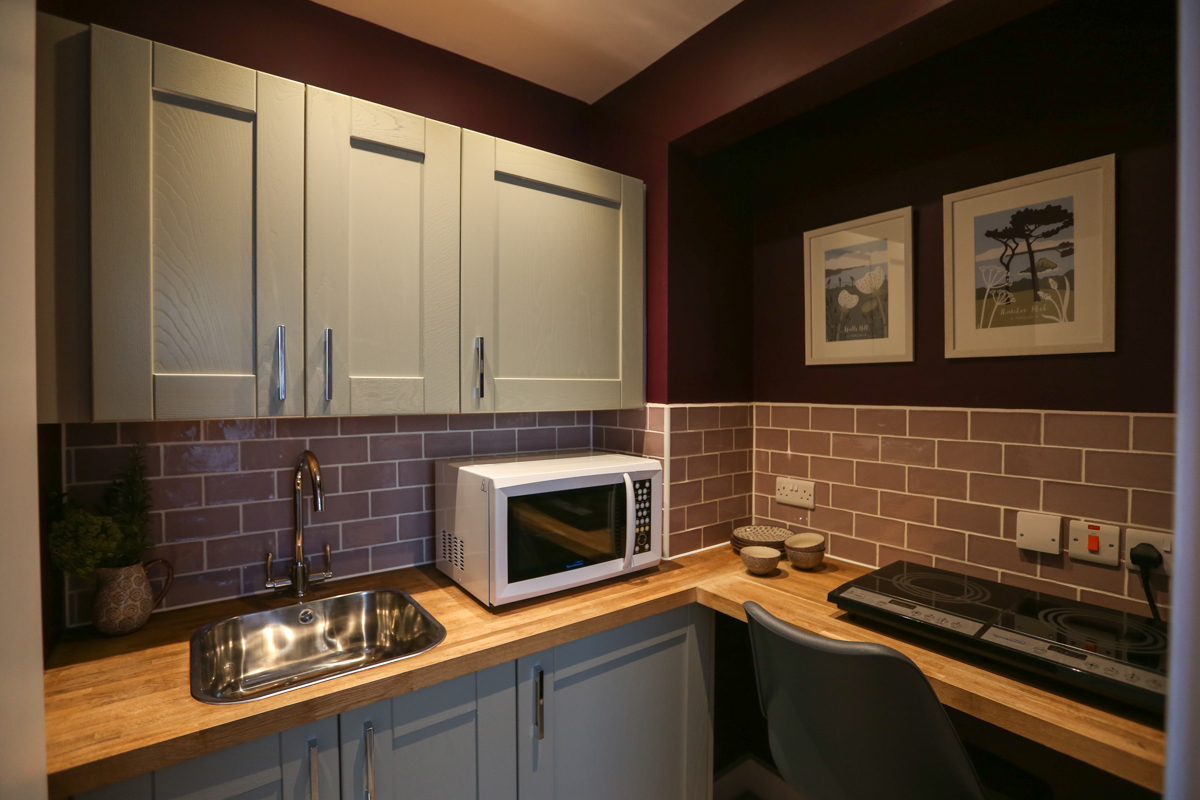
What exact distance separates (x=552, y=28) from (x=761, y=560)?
1.76 meters

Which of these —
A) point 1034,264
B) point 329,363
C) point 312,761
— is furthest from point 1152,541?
point 329,363

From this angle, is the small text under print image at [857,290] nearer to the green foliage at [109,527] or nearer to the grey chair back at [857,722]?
the grey chair back at [857,722]

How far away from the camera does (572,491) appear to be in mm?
1523

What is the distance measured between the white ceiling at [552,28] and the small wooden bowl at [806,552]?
1.65m

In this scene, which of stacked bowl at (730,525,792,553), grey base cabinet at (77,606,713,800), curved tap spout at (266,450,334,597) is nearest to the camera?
grey base cabinet at (77,606,713,800)

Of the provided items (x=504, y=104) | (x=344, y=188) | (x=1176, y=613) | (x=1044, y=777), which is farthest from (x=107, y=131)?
(x=1044, y=777)

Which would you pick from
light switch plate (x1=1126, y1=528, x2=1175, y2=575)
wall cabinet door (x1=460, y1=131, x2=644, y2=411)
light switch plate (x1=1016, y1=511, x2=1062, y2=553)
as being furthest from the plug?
wall cabinet door (x1=460, y1=131, x2=644, y2=411)

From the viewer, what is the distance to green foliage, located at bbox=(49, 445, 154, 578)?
1134mm

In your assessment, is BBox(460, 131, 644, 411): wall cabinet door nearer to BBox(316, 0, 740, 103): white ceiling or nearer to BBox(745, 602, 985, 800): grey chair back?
BBox(316, 0, 740, 103): white ceiling

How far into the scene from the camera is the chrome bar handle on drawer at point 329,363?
1295mm

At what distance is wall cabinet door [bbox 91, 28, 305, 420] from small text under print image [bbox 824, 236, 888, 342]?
1.61 metres

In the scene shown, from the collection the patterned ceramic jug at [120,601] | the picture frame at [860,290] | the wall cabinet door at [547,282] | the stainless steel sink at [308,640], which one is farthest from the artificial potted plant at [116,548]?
the picture frame at [860,290]

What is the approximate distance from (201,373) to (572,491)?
91 cm

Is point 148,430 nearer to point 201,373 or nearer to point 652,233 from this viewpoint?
point 201,373
